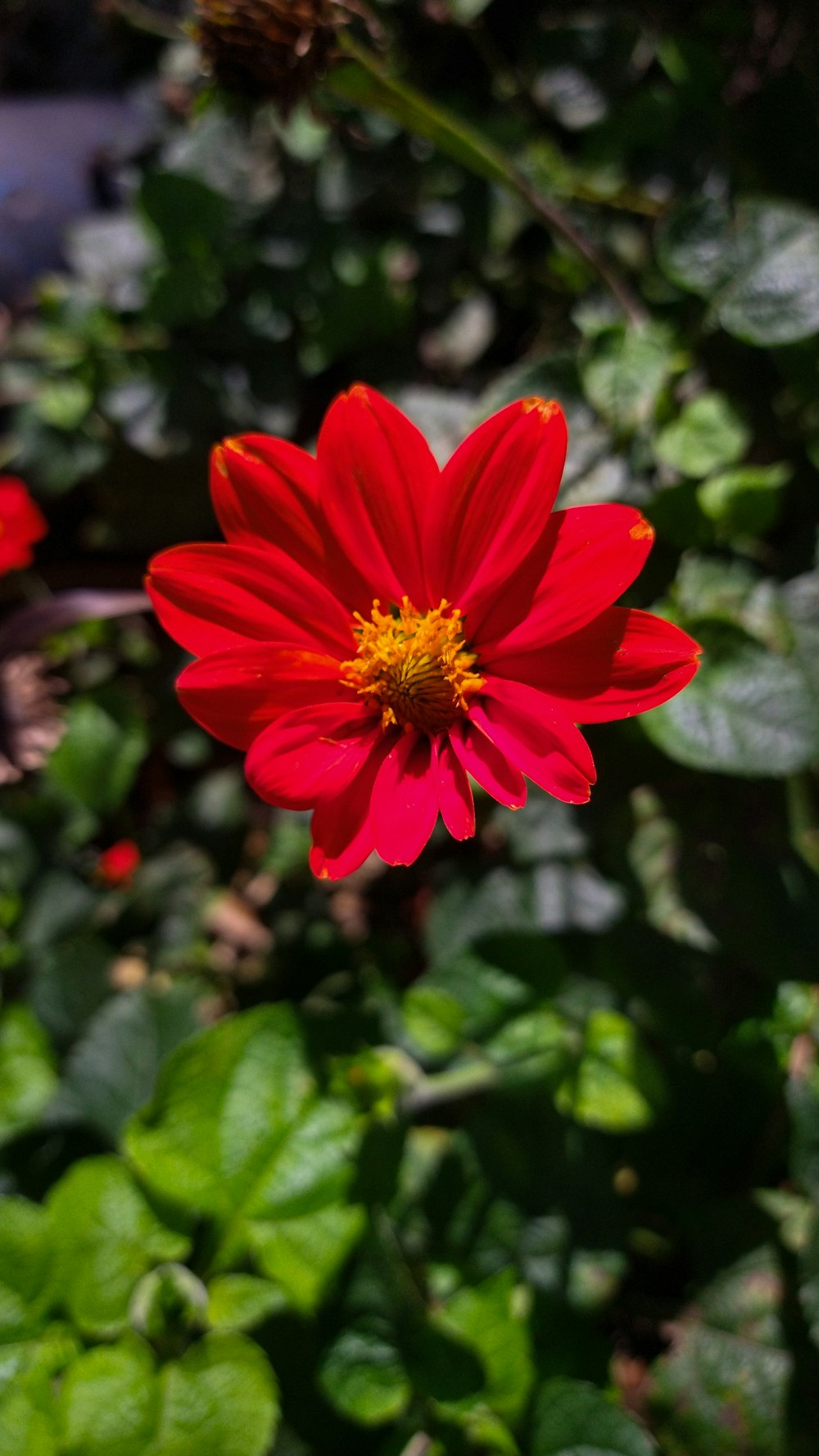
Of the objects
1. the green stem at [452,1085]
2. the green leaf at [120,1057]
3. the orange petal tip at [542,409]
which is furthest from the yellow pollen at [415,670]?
the green leaf at [120,1057]

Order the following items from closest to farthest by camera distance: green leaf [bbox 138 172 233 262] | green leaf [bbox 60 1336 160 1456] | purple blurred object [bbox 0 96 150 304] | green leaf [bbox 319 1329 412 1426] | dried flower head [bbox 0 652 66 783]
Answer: green leaf [bbox 60 1336 160 1456] < green leaf [bbox 319 1329 412 1426] < green leaf [bbox 138 172 233 262] < dried flower head [bbox 0 652 66 783] < purple blurred object [bbox 0 96 150 304]

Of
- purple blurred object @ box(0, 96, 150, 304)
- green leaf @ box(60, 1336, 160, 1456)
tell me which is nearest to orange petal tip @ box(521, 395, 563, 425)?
green leaf @ box(60, 1336, 160, 1456)

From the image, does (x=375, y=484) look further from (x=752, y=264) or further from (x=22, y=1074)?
(x=22, y=1074)

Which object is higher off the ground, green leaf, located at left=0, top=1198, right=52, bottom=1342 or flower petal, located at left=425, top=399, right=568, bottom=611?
flower petal, located at left=425, top=399, right=568, bottom=611

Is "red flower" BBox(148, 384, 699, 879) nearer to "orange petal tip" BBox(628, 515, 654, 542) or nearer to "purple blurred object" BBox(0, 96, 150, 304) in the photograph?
"orange petal tip" BBox(628, 515, 654, 542)

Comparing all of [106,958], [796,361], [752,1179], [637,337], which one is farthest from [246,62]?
[752,1179]

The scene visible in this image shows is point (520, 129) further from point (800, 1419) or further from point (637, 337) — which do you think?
point (800, 1419)
